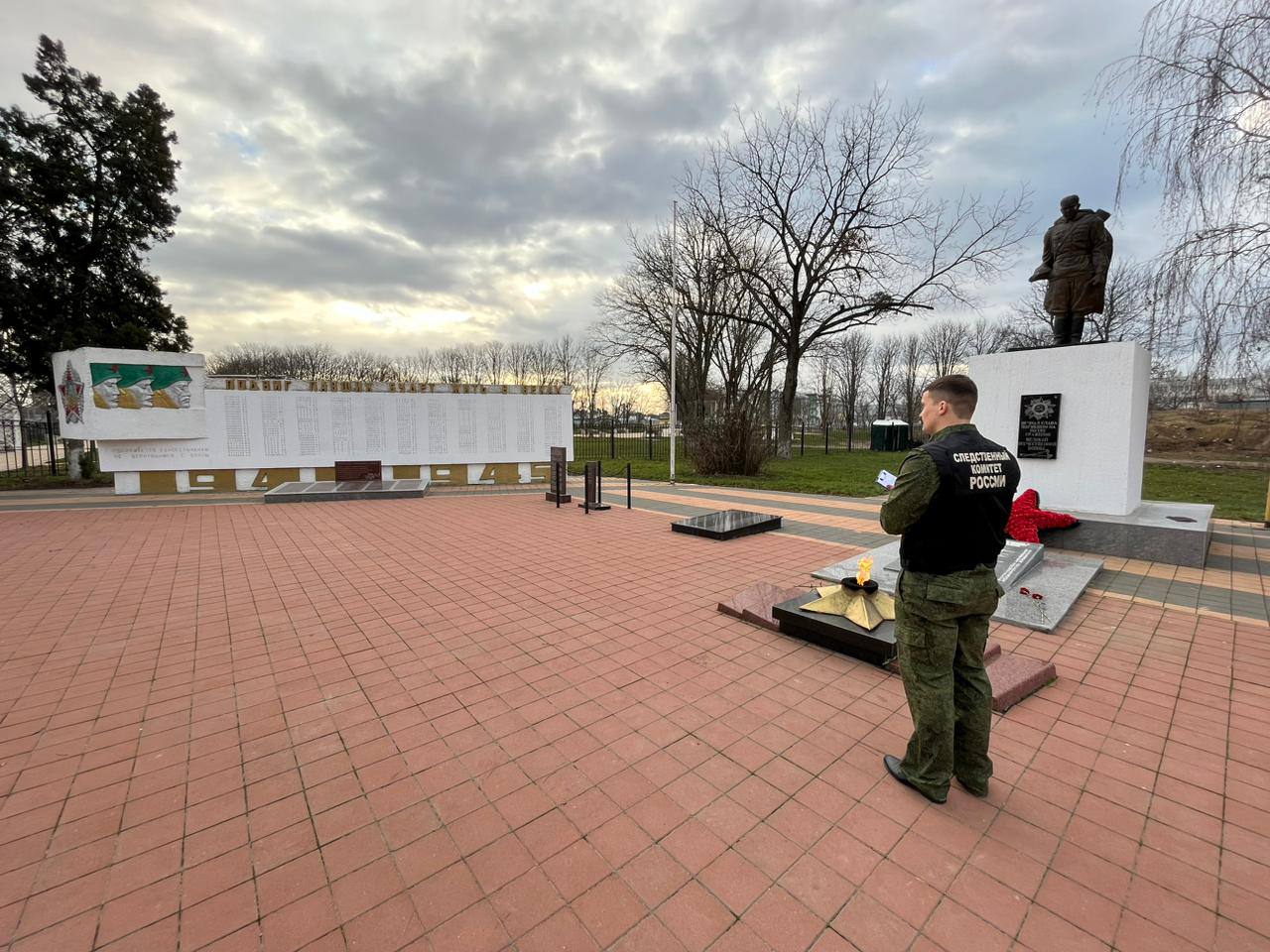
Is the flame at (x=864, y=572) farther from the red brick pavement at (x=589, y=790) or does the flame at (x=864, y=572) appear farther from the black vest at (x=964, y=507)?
the black vest at (x=964, y=507)

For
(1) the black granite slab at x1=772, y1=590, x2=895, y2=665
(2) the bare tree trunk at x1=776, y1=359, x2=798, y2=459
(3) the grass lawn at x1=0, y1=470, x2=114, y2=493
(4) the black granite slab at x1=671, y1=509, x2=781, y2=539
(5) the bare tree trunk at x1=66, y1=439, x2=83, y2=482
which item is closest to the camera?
(1) the black granite slab at x1=772, y1=590, x2=895, y2=665

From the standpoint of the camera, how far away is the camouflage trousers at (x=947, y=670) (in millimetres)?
2248

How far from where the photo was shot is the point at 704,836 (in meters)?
2.20

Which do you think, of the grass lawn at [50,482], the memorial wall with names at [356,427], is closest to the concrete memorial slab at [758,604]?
the memorial wall with names at [356,427]

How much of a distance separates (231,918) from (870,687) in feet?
11.0

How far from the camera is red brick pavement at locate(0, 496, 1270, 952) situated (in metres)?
1.84

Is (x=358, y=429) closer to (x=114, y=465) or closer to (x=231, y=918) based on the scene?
(x=114, y=465)

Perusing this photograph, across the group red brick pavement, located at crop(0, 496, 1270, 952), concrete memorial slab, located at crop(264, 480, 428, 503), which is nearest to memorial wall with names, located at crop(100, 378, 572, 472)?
concrete memorial slab, located at crop(264, 480, 428, 503)

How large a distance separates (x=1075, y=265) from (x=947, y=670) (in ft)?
23.6

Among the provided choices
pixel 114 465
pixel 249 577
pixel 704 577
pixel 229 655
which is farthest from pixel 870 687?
pixel 114 465

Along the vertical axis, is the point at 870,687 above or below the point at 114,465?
below

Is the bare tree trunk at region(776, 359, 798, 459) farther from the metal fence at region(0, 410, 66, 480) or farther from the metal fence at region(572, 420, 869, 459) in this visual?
the metal fence at region(0, 410, 66, 480)

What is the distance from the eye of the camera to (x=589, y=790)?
2.47 metres

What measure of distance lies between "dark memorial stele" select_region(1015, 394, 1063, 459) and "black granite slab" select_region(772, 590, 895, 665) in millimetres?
4931
